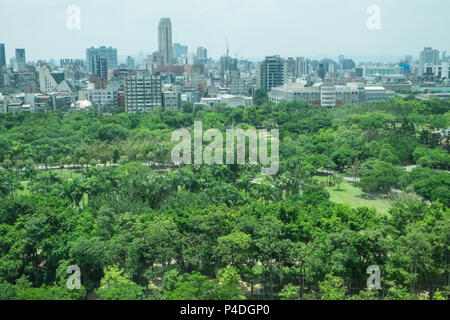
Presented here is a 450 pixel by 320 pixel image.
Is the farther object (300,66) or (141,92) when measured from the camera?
(300,66)

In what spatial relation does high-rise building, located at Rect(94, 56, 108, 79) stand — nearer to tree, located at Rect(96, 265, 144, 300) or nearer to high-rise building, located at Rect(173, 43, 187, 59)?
high-rise building, located at Rect(173, 43, 187, 59)

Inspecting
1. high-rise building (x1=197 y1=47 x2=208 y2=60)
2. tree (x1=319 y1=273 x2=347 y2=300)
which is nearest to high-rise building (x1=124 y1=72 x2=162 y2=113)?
tree (x1=319 y1=273 x2=347 y2=300)

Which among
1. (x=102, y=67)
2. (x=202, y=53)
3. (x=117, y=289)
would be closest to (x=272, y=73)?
(x=102, y=67)

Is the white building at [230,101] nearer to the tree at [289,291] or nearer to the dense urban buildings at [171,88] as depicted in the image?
the dense urban buildings at [171,88]

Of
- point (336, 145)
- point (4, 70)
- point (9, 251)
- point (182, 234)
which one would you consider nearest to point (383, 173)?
point (336, 145)

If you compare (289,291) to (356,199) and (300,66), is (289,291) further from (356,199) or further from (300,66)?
(300,66)

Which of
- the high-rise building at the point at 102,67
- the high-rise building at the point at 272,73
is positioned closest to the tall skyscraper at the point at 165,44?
the high-rise building at the point at 102,67
